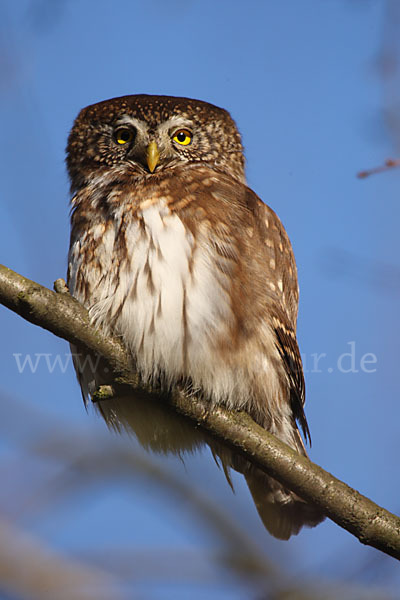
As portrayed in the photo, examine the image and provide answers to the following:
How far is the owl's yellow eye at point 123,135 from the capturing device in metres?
4.04

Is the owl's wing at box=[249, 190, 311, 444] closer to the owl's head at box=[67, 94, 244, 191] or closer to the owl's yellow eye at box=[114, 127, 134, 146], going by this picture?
the owl's head at box=[67, 94, 244, 191]

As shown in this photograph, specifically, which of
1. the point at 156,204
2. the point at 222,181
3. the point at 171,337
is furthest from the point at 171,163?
the point at 171,337

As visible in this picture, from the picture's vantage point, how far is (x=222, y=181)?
12.6 ft

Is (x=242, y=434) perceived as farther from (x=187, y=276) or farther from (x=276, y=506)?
(x=276, y=506)

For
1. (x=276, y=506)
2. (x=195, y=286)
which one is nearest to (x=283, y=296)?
(x=195, y=286)

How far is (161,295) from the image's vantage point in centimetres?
321

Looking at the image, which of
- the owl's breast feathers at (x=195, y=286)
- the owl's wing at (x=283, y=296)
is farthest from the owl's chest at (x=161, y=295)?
the owl's wing at (x=283, y=296)

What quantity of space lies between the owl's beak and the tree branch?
3.65 feet

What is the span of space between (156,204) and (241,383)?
0.92 m

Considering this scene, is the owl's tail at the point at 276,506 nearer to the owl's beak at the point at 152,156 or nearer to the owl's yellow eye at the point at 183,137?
the owl's beak at the point at 152,156

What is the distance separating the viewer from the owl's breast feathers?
127 inches

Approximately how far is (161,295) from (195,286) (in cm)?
17

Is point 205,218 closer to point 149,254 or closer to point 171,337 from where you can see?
point 149,254

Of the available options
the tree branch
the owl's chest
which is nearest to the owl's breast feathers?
the owl's chest
